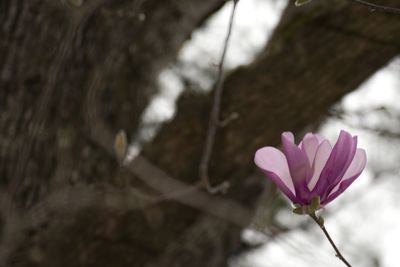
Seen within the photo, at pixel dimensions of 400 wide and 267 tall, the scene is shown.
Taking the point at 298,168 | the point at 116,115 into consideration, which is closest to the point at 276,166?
the point at 298,168

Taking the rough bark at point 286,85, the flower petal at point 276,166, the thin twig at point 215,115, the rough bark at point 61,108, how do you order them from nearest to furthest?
the flower petal at point 276,166, the thin twig at point 215,115, the rough bark at point 286,85, the rough bark at point 61,108

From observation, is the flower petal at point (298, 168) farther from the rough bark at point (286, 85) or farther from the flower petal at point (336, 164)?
the rough bark at point (286, 85)

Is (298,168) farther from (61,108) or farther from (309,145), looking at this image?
(61,108)

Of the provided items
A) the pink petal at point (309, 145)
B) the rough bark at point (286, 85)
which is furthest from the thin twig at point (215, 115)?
the pink petal at point (309, 145)

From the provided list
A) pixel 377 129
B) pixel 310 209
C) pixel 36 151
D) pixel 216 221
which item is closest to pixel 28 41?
pixel 36 151

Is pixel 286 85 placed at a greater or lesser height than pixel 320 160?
lesser

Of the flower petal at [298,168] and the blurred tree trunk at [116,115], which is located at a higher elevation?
the flower petal at [298,168]

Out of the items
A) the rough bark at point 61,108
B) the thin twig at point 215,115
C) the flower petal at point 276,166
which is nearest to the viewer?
the flower petal at point 276,166
